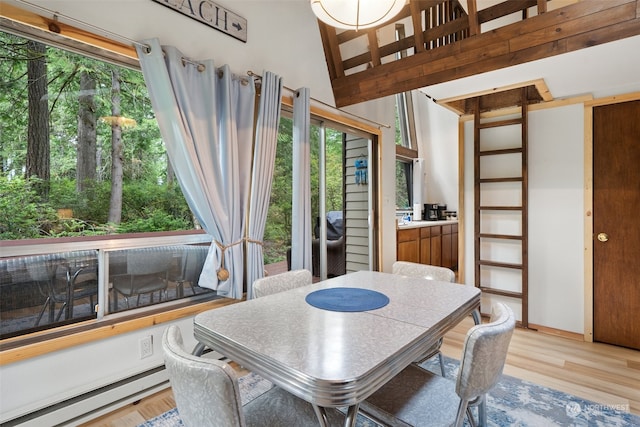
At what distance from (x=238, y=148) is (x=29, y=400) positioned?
1.83 meters

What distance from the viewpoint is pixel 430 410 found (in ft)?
4.14

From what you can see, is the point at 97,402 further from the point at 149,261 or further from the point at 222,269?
the point at 222,269

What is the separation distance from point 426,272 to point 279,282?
1.02 meters

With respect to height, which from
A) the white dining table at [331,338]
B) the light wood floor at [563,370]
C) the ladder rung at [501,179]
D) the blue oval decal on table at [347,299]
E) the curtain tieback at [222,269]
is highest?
the ladder rung at [501,179]

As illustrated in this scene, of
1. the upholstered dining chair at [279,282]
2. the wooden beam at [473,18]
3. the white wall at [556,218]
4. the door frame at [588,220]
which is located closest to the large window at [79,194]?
the upholstered dining chair at [279,282]

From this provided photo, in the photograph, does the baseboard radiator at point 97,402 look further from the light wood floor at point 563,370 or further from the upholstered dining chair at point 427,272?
the upholstered dining chair at point 427,272

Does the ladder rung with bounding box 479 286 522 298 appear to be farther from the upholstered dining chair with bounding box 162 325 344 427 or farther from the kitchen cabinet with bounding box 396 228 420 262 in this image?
the upholstered dining chair with bounding box 162 325 344 427

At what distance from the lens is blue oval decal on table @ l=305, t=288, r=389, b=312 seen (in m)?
1.50

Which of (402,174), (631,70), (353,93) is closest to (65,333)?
(353,93)

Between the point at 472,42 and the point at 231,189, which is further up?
the point at 472,42

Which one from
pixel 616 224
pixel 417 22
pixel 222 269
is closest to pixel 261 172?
pixel 222 269

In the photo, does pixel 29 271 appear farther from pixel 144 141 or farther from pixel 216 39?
pixel 216 39

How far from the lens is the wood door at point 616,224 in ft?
8.84

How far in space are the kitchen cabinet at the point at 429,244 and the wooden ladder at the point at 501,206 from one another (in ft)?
3.55
